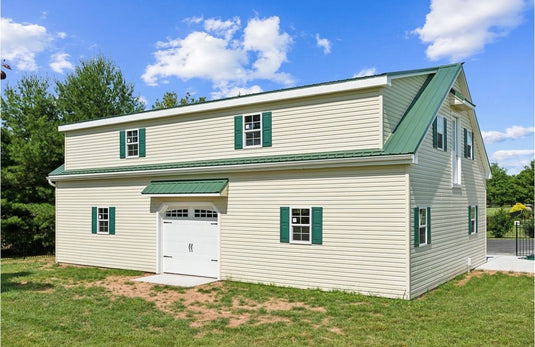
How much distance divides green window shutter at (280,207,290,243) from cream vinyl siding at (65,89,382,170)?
186 centimetres

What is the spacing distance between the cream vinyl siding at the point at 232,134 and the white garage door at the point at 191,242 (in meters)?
2.09

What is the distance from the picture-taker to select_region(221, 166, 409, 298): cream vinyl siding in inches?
449

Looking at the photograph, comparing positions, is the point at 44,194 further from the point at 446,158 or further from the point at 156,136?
the point at 446,158

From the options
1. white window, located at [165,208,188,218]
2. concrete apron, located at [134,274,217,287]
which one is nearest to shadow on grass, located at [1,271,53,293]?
concrete apron, located at [134,274,217,287]

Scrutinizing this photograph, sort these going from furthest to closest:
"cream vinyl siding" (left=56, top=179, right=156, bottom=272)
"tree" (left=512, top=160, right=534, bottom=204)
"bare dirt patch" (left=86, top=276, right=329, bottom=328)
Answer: "tree" (left=512, top=160, right=534, bottom=204) → "cream vinyl siding" (left=56, top=179, right=156, bottom=272) → "bare dirt patch" (left=86, top=276, right=329, bottom=328)

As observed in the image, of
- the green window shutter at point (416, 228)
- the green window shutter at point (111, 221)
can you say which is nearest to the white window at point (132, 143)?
the green window shutter at point (111, 221)

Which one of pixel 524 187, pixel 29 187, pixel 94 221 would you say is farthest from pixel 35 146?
pixel 524 187

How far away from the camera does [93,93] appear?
32.7 meters

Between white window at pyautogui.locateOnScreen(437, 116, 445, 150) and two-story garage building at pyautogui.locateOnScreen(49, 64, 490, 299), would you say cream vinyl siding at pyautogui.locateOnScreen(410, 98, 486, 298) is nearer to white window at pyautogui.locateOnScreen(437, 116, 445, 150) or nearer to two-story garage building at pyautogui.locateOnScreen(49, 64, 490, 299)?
two-story garage building at pyautogui.locateOnScreen(49, 64, 490, 299)

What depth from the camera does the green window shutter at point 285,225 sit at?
13.0 meters

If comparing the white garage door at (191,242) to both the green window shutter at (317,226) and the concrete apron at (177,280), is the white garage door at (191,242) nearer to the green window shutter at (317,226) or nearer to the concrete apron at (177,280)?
the concrete apron at (177,280)

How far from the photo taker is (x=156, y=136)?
16594 mm

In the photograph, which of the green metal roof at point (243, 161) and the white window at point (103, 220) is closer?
the green metal roof at point (243, 161)

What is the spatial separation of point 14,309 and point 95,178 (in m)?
7.88
